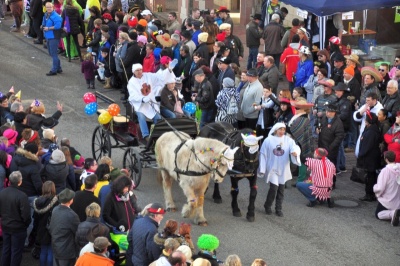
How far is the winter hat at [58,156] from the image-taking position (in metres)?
12.9

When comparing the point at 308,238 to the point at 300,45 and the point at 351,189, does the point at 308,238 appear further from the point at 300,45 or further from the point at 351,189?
the point at 300,45

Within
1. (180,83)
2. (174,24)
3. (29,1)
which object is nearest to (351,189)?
(180,83)

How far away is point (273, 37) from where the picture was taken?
21.7 metres

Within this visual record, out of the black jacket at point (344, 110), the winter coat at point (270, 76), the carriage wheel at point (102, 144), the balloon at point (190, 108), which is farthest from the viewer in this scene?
the winter coat at point (270, 76)

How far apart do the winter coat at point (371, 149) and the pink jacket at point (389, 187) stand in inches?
A: 36.7

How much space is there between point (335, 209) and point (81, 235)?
5480 mm

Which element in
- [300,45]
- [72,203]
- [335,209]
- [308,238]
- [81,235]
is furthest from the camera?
[300,45]

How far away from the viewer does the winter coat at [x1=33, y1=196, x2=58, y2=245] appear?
476 inches

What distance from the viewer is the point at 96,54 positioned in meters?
22.3

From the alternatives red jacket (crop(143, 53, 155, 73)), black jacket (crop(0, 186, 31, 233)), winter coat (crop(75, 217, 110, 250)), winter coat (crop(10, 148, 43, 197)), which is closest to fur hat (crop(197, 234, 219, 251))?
winter coat (crop(75, 217, 110, 250))

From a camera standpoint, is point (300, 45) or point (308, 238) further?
point (300, 45)

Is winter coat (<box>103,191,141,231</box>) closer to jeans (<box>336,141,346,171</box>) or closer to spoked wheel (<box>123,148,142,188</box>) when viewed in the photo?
spoked wheel (<box>123,148,142,188</box>)

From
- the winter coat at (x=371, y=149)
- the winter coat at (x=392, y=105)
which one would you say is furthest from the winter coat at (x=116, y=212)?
the winter coat at (x=392, y=105)

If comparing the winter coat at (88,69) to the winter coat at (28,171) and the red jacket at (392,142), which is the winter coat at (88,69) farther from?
the red jacket at (392,142)
